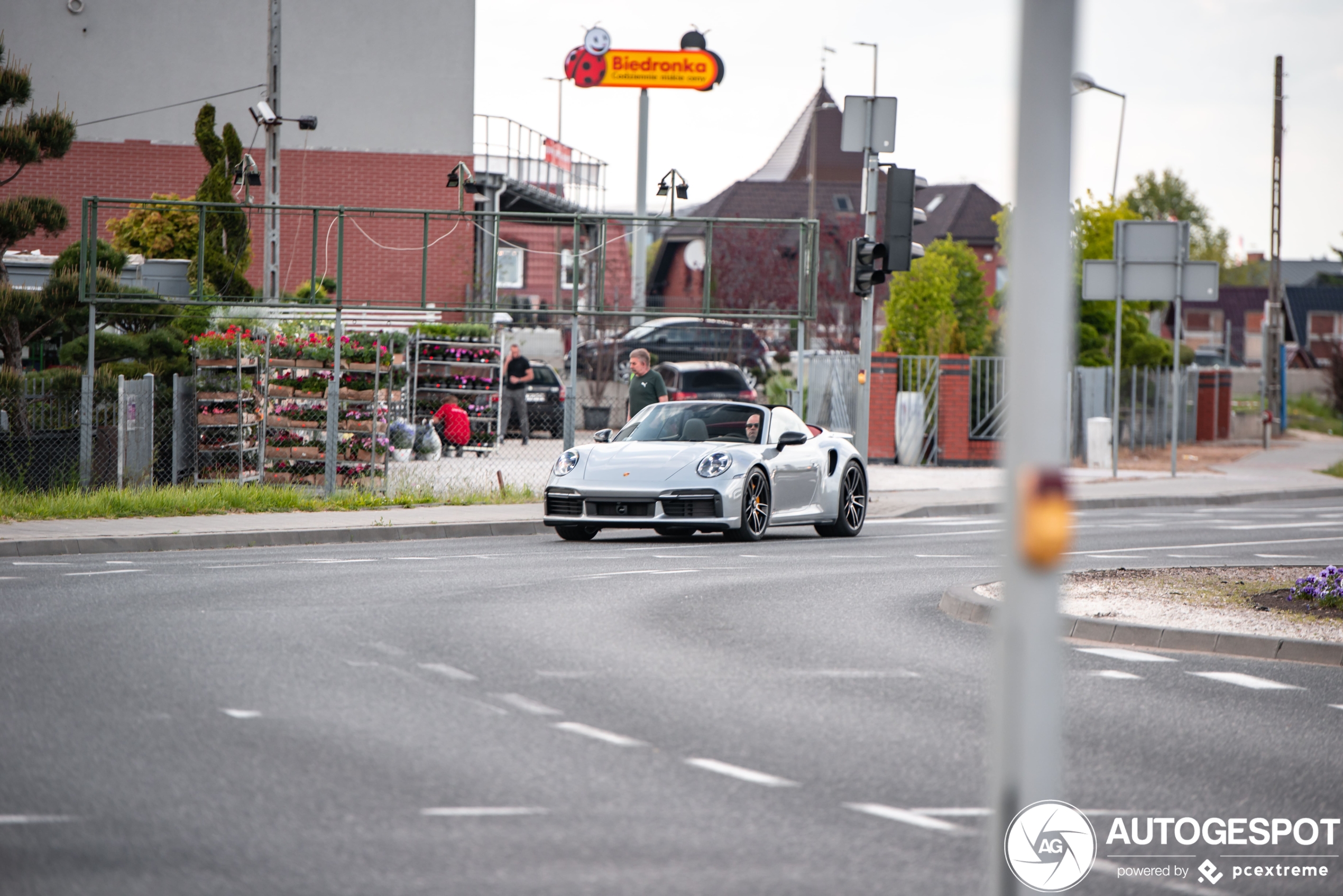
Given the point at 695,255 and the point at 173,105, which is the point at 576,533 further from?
the point at 695,255

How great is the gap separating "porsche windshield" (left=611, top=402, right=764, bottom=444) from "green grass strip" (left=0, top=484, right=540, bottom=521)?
3970 millimetres

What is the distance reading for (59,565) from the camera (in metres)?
12.5

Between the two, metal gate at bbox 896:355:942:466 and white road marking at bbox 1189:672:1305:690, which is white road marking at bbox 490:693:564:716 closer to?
white road marking at bbox 1189:672:1305:690

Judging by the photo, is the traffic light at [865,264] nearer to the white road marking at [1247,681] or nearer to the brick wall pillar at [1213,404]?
the white road marking at [1247,681]

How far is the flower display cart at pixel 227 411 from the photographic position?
1942cm

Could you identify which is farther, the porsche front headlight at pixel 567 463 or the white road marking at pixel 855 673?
the porsche front headlight at pixel 567 463

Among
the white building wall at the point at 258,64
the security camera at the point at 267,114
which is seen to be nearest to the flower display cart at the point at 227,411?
the security camera at the point at 267,114

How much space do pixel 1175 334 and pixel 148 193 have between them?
25004 mm

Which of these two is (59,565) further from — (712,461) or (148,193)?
(148,193)

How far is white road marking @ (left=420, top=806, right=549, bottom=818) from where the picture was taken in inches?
204

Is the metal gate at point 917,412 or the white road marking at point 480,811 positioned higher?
the metal gate at point 917,412

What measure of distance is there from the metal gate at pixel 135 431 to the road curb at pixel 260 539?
3.30 m

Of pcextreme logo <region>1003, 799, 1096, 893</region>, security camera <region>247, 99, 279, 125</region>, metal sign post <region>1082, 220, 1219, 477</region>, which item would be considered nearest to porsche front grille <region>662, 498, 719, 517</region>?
pcextreme logo <region>1003, 799, 1096, 893</region>

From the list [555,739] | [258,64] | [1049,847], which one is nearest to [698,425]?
[555,739]
